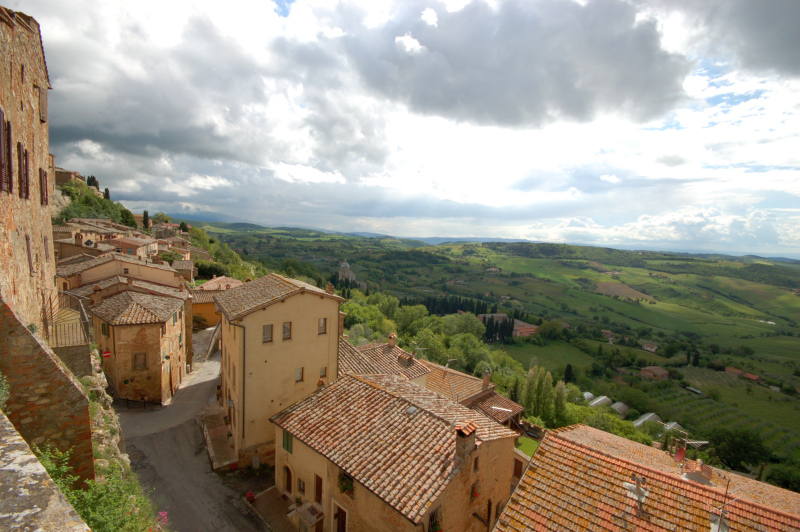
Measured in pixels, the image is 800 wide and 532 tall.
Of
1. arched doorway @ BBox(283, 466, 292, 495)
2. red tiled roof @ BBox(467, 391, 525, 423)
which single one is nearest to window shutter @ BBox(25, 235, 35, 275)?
arched doorway @ BBox(283, 466, 292, 495)

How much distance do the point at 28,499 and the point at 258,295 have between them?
17.5 metres

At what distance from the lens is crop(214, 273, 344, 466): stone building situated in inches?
753

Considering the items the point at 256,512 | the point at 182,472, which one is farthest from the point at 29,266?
the point at 256,512

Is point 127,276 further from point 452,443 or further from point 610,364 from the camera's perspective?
point 610,364

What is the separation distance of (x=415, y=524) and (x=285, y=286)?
44.5ft

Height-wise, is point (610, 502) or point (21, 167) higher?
point (21, 167)

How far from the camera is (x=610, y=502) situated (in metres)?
→ 10.1

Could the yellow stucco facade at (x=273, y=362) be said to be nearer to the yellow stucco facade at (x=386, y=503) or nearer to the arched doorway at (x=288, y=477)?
the yellow stucco facade at (x=386, y=503)

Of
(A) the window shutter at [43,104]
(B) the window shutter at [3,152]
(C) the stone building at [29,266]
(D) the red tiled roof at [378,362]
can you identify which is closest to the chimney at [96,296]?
(C) the stone building at [29,266]

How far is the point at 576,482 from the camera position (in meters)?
10.8

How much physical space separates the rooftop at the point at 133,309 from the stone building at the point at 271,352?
726 cm

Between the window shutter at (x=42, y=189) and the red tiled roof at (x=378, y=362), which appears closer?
the window shutter at (x=42, y=189)

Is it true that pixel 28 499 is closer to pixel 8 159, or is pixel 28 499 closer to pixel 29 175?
pixel 8 159

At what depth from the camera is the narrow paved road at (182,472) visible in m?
16.4
